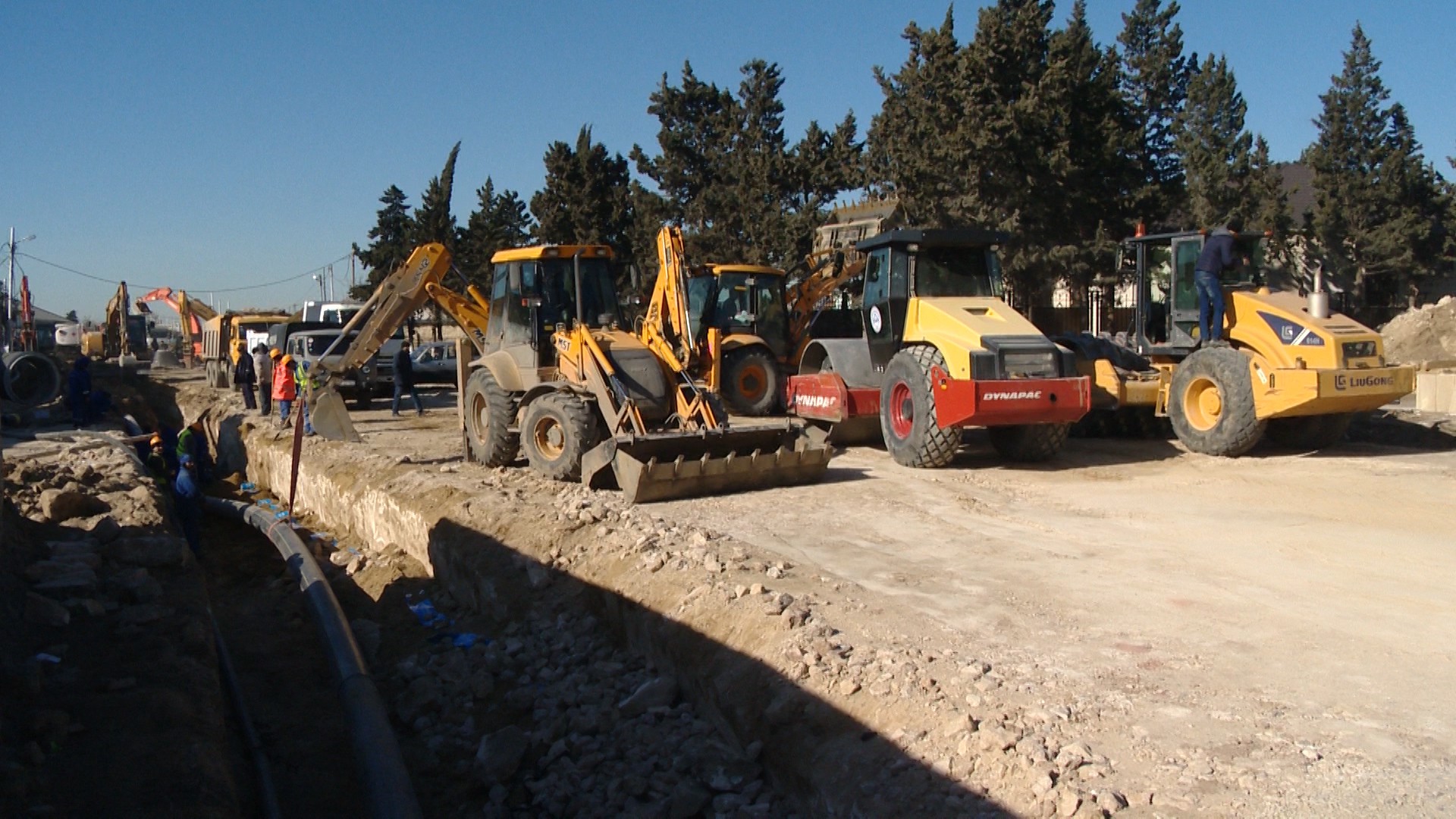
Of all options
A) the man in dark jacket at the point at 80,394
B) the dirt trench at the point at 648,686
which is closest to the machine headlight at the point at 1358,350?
the dirt trench at the point at 648,686

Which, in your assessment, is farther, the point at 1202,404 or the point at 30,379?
the point at 30,379

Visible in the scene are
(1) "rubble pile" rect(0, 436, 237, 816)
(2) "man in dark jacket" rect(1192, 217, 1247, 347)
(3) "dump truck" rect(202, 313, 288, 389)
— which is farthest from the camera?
(3) "dump truck" rect(202, 313, 288, 389)

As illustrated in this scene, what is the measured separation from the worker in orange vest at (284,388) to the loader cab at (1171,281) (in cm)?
1304

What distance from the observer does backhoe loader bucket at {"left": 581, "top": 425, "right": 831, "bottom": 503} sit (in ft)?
30.4

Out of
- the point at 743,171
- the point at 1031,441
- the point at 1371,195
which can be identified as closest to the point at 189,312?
the point at 743,171

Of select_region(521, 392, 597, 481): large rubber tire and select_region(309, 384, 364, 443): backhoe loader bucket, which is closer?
select_region(521, 392, 597, 481): large rubber tire

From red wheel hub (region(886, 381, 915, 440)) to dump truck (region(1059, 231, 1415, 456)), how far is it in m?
2.54

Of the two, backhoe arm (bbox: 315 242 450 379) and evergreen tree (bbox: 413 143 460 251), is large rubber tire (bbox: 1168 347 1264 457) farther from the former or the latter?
evergreen tree (bbox: 413 143 460 251)

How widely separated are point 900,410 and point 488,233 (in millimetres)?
27980

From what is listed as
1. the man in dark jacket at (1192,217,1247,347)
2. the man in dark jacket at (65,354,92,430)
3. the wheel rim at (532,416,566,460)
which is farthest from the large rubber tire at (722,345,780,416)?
the man in dark jacket at (65,354,92,430)

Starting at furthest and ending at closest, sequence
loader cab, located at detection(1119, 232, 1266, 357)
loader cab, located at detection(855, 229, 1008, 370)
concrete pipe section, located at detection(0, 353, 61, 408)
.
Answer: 1. concrete pipe section, located at detection(0, 353, 61, 408)
2. loader cab, located at detection(1119, 232, 1266, 357)
3. loader cab, located at detection(855, 229, 1008, 370)

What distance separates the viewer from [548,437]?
1090cm

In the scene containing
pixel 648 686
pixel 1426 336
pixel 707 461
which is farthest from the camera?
pixel 1426 336

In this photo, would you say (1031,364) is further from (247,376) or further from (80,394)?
(80,394)
